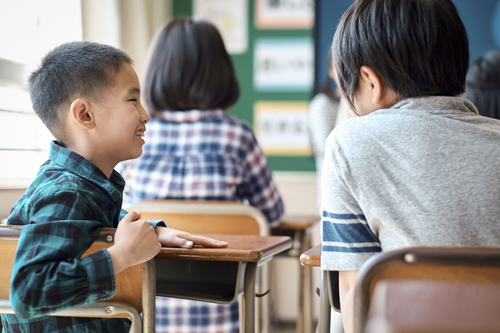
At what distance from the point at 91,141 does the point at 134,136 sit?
97 millimetres

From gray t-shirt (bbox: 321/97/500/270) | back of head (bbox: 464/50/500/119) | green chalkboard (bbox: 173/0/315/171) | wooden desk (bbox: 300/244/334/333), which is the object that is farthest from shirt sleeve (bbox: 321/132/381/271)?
green chalkboard (bbox: 173/0/315/171)

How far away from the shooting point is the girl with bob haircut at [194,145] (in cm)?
165

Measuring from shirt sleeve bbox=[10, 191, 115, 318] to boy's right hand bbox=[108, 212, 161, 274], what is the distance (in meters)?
0.02

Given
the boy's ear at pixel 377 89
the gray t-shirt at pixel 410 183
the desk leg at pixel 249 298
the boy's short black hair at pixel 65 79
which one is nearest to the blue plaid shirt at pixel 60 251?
the boy's short black hair at pixel 65 79

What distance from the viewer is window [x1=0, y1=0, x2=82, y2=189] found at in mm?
2064

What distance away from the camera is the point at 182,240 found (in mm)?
1068

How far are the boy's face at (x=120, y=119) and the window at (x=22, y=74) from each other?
3.00ft

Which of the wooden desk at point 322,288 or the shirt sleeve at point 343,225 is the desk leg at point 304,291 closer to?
the wooden desk at point 322,288

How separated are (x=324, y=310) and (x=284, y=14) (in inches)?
103

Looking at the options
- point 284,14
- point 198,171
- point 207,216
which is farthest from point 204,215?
point 284,14

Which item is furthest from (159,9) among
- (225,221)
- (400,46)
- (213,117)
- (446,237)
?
(446,237)

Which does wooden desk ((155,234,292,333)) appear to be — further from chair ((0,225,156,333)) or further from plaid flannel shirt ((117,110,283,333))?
plaid flannel shirt ((117,110,283,333))

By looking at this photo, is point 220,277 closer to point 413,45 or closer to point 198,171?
point 198,171

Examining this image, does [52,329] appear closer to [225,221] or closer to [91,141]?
[91,141]
